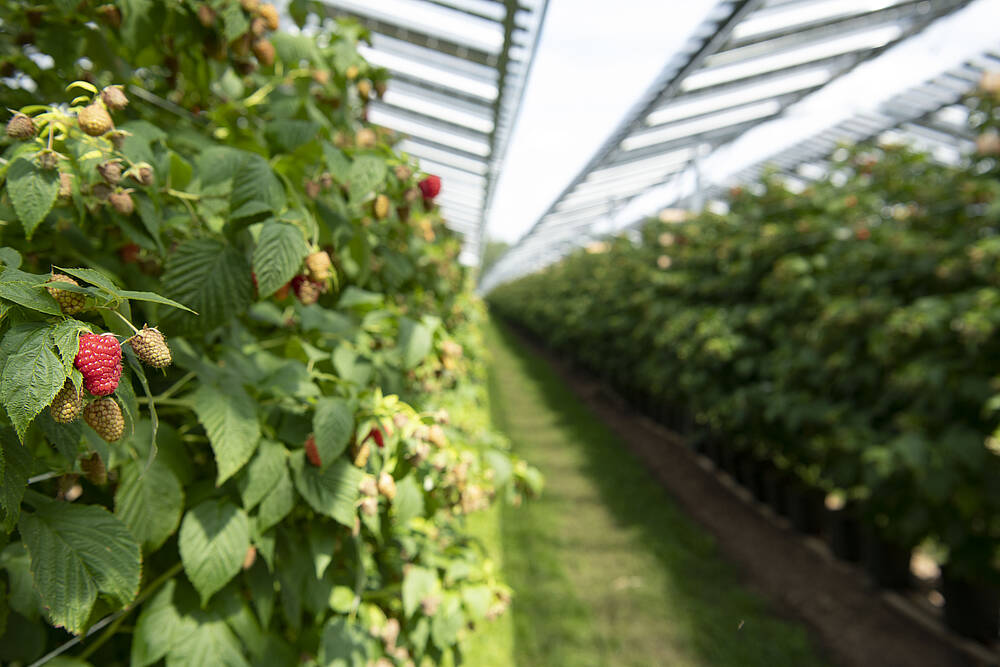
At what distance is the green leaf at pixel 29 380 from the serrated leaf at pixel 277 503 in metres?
0.58

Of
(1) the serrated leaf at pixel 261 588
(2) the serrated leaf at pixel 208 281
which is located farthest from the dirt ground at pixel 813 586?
(2) the serrated leaf at pixel 208 281

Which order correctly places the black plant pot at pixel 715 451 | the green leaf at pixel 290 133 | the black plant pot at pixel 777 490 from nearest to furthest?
the green leaf at pixel 290 133 → the black plant pot at pixel 777 490 → the black plant pot at pixel 715 451

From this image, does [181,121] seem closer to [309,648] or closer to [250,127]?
[250,127]

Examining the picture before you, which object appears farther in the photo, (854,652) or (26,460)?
(854,652)

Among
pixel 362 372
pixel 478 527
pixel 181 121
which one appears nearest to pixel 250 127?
pixel 181 121

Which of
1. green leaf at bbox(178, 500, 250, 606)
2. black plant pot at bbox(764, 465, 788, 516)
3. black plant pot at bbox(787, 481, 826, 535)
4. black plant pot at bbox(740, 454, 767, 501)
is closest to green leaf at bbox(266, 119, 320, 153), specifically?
green leaf at bbox(178, 500, 250, 606)

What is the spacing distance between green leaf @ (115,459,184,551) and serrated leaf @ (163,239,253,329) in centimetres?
27

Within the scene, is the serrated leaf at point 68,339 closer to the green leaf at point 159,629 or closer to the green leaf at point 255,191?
the green leaf at point 255,191

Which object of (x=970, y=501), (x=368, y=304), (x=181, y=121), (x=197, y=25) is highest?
(x=197, y=25)

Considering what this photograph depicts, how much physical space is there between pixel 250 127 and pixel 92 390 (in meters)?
1.22

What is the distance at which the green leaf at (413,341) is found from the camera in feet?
4.31

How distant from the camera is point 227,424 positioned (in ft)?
3.07

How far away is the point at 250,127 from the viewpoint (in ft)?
4.97

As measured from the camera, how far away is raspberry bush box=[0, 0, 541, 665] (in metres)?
0.68
